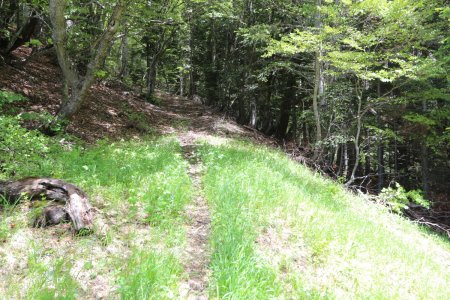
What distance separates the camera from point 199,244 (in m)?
4.09

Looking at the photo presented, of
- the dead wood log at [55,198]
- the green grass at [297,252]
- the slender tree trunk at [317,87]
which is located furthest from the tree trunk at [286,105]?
the dead wood log at [55,198]

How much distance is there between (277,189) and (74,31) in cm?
1043

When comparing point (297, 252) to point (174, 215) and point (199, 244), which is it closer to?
point (199, 244)

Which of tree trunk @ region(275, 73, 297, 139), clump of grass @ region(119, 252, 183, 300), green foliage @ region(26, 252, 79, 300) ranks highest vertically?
tree trunk @ region(275, 73, 297, 139)

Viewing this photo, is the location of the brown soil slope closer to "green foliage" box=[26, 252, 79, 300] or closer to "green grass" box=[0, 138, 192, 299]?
"green grass" box=[0, 138, 192, 299]

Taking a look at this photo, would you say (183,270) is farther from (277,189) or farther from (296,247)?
(277,189)

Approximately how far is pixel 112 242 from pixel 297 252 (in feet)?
7.68

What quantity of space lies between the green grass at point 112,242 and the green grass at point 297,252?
1.78 ft

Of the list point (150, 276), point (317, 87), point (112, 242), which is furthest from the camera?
point (317, 87)

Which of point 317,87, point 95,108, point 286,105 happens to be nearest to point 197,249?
point 317,87

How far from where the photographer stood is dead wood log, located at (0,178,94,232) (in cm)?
393

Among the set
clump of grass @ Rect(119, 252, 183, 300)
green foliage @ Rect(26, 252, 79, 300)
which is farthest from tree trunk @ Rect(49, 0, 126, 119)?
clump of grass @ Rect(119, 252, 183, 300)

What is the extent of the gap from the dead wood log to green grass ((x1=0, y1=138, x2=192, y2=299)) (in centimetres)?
17

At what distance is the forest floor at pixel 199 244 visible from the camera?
3025 mm
